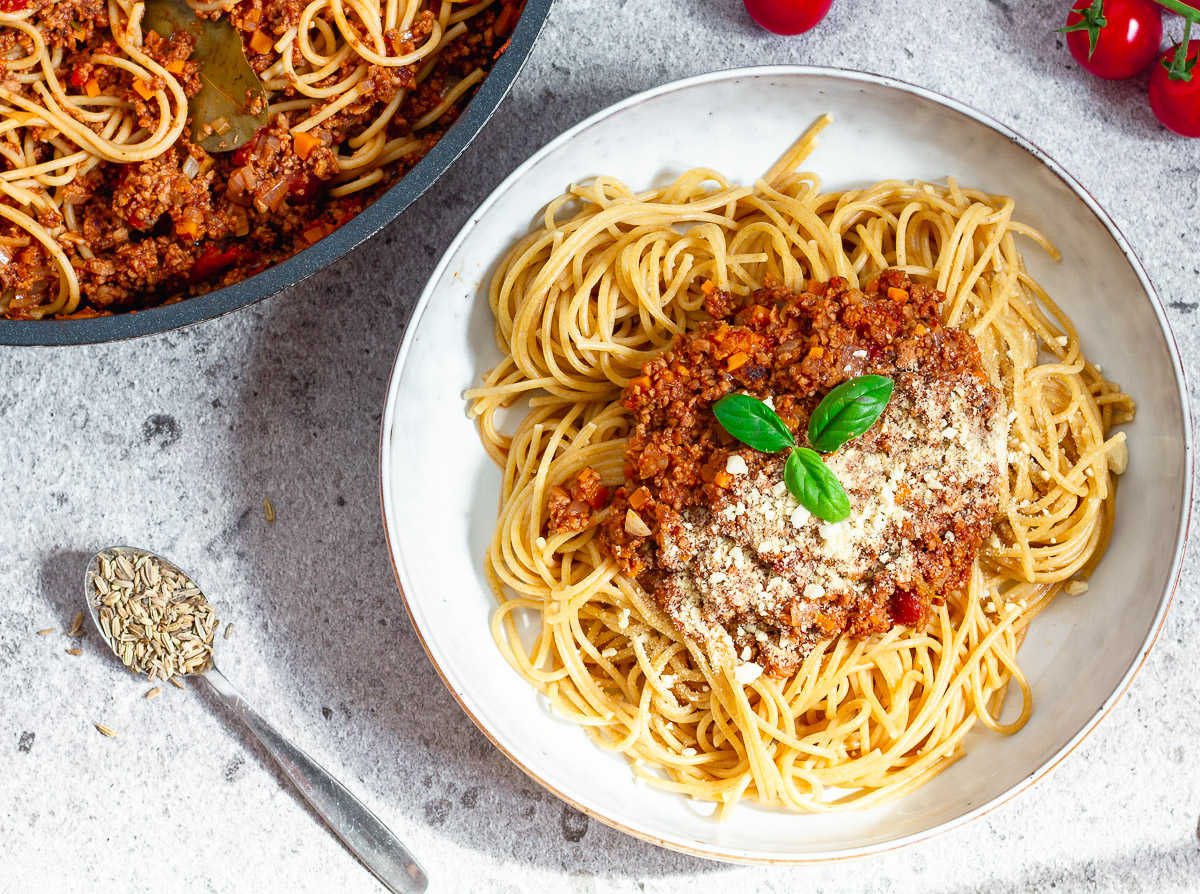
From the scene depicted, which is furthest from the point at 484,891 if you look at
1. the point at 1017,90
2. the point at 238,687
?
the point at 1017,90

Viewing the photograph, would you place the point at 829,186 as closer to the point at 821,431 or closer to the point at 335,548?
the point at 821,431

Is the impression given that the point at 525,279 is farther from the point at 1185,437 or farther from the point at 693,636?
the point at 1185,437

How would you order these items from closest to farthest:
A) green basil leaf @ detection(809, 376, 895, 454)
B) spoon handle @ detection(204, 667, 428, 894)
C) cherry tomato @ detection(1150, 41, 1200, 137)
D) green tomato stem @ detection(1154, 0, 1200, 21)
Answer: green basil leaf @ detection(809, 376, 895, 454) → green tomato stem @ detection(1154, 0, 1200, 21) → cherry tomato @ detection(1150, 41, 1200, 137) → spoon handle @ detection(204, 667, 428, 894)

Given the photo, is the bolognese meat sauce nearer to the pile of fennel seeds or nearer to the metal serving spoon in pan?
the metal serving spoon in pan

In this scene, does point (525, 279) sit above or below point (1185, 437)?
below

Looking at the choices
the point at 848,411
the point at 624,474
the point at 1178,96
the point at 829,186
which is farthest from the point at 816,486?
the point at 1178,96

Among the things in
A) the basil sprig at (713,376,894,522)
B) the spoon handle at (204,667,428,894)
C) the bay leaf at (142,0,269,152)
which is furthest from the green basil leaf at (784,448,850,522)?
the spoon handle at (204,667,428,894)

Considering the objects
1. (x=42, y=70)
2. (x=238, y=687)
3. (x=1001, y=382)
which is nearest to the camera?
(x=42, y=70)
